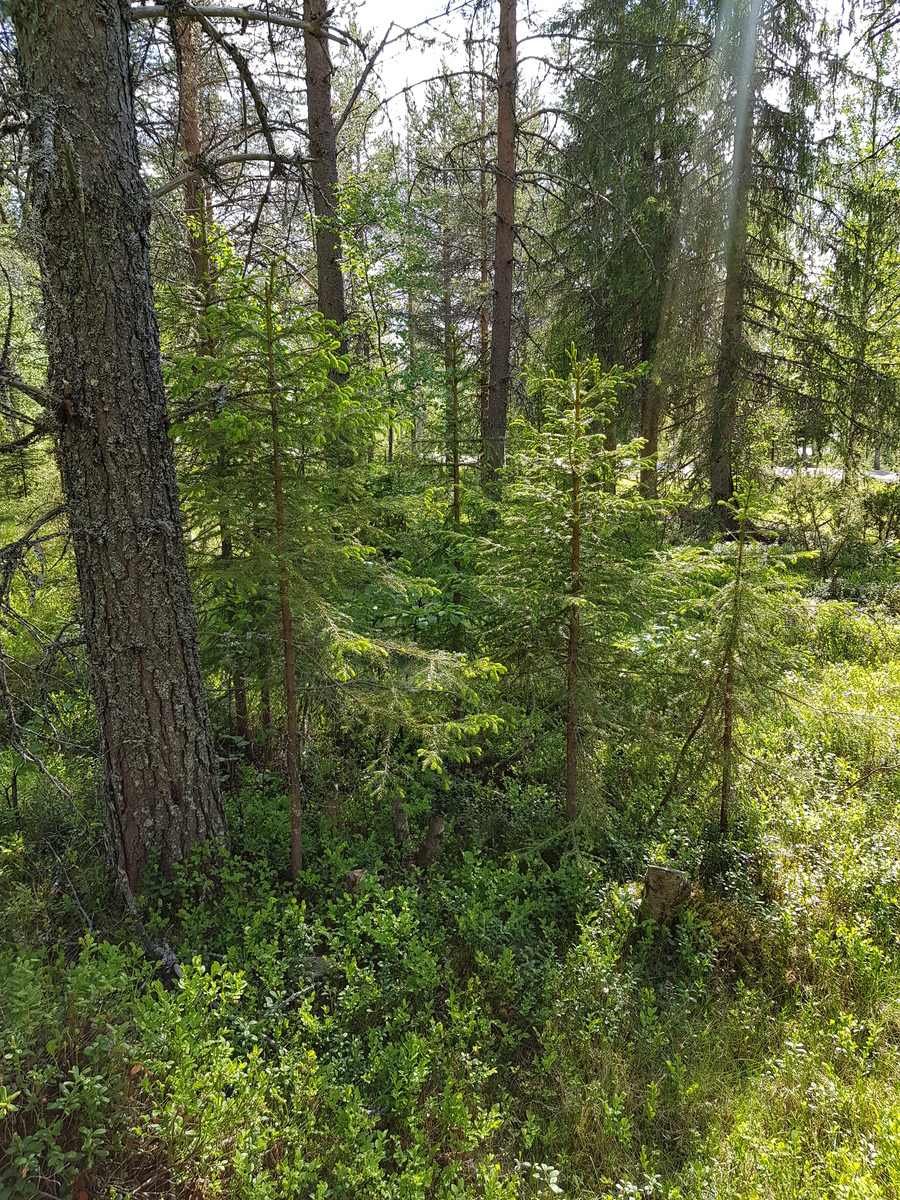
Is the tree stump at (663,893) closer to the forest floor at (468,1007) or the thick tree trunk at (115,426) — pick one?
the forest floor at (468,1007)

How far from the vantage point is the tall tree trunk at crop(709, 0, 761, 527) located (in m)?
10.7

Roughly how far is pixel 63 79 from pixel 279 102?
672 cm

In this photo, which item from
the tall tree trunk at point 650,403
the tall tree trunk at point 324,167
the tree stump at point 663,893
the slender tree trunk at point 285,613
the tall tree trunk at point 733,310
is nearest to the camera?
the slender tree trunk at point 285,613

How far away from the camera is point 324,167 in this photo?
705 cm

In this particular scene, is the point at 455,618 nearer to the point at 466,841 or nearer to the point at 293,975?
the point at 466,841

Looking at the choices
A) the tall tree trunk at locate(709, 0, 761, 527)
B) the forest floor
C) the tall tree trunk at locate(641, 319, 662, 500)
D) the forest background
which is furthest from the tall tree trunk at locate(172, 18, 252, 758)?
the tall tree trunk at locate(709, 0, 761, 527)

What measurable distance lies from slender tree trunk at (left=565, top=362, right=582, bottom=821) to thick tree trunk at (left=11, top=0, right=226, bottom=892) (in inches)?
98.7

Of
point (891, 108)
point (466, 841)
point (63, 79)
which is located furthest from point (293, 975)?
point (891, 108)

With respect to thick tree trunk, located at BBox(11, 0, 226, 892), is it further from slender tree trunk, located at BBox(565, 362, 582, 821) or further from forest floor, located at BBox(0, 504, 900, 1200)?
slender tree trunk, located at BBox(565, 362, 582, 821)

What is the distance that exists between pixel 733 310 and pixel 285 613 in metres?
11.2

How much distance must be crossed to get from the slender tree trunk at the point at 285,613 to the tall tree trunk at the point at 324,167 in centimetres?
289

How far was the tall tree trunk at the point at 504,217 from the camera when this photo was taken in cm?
813

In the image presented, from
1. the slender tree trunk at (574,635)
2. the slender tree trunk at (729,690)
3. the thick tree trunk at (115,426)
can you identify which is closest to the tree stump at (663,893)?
the slender tree trunk at (574,635)

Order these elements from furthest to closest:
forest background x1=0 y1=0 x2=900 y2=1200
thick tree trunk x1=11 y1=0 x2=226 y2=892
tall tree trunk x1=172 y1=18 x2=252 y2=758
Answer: tall tree trunk x1=172 y1=18 x2=252 y2=758, thick tree trunk x1=11 y1=0 x2=226 y2=892, forest background x1=0 y1=0 x2=900 y2=1200
